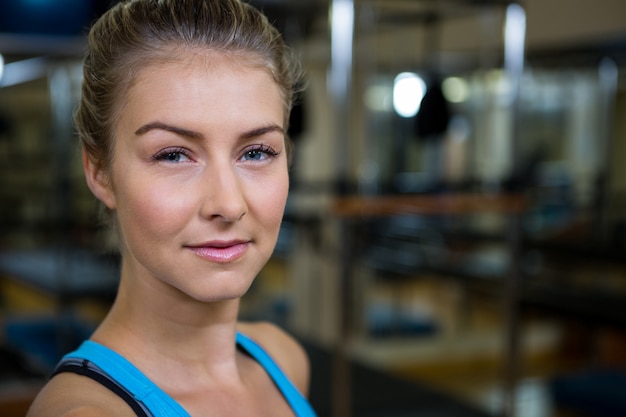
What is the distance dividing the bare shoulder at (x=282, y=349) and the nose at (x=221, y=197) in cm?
35

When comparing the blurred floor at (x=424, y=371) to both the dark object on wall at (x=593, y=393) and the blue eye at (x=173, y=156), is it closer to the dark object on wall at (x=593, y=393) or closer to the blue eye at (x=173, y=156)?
the dark object on wall at (x=593, y=393)

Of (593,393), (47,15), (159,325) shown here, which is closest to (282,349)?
(159,325)

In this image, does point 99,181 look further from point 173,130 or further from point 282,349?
point 282,349

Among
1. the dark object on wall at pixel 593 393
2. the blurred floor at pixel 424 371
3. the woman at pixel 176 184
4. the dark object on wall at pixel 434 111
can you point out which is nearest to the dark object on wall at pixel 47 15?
the dark object on wall at pixel 434 111

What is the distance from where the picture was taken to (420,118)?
3100 mm

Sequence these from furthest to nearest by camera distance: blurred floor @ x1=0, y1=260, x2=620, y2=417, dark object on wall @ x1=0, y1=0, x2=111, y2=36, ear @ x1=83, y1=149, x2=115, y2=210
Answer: blurred floor @ x1=0, y1=260, x2=620, y2=417, dark object on wall @ x1=0, y1=0, x2=111, y2=36, ear @ x1=83, y1=149, x2=115, y2=210

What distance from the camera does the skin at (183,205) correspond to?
2.45ft

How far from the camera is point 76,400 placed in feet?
2.38

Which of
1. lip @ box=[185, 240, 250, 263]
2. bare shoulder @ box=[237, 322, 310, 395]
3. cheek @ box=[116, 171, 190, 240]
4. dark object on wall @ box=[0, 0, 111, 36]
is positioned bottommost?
bare shoulder @ box=[237, 322, 310, 395]

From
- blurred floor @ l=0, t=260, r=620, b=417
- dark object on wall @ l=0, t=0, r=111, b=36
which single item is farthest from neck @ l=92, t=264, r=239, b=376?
blurred floor @ l=0, t=260, r=620, b=417

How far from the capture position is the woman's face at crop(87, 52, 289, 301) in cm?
75

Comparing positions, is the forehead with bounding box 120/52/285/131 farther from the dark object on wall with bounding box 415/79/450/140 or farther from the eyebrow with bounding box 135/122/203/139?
the dark object on wall with bounding box 415/79/450/140

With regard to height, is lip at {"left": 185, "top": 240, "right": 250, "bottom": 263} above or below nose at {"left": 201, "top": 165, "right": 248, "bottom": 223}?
below

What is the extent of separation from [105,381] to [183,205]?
194 mm
